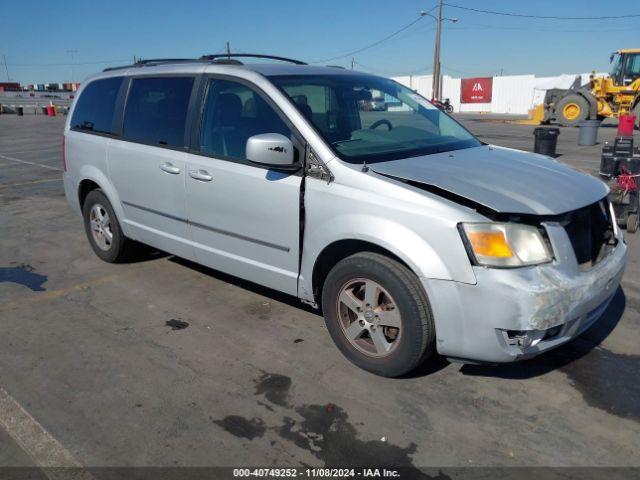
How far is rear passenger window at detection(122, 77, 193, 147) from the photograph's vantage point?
421 centimetres

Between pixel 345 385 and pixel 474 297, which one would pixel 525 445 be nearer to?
pixel 474 297

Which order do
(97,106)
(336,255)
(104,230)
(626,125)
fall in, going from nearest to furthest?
(336,255)
(97,106)
(104,230)
(626,125)

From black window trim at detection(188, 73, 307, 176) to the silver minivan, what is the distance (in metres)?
0.01

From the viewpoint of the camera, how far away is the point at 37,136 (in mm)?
21219

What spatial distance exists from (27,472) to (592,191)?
3480mm

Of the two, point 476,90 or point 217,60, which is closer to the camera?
point 217,60

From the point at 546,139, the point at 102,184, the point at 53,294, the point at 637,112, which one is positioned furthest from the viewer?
the point at 637,112

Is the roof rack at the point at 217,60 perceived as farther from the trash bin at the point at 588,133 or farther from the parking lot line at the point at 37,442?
the trash bin at the point at 588,133

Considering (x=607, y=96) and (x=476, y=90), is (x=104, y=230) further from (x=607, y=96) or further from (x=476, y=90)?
(x=476, y=90)

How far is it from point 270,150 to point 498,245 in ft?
4.83

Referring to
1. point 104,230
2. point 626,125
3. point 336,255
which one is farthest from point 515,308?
point 626,125

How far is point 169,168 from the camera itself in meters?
4.19

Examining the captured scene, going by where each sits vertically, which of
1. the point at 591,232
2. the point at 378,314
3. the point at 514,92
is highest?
the point at 514,92

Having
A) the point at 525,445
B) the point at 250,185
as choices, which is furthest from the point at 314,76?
the point at 525,445
